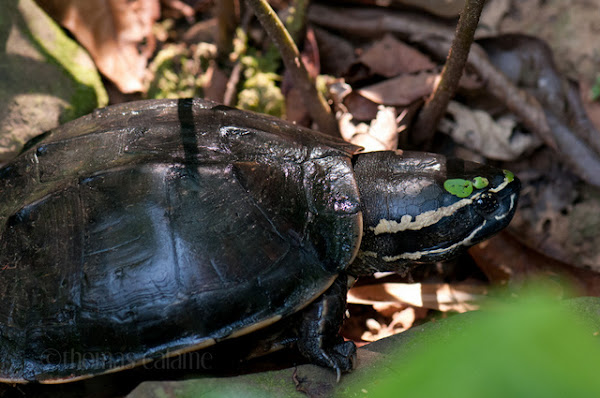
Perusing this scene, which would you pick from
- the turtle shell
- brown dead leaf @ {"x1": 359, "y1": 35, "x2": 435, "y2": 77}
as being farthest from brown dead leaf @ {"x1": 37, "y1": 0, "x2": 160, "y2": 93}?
brown dead leaf @ {"x1": 359, "y1": 35, "x2": 435, "y2": 77}

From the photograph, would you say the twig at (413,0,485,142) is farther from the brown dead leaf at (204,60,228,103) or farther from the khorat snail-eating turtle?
the brown dead leaf at (204,60,228,103)

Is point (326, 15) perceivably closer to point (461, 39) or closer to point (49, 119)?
point (461, 39)

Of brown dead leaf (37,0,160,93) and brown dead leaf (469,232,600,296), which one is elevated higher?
brown dead leaf (37,0,160,93)

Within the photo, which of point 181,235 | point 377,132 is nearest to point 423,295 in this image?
point 377,132

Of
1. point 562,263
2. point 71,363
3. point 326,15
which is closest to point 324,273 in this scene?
point 71,363

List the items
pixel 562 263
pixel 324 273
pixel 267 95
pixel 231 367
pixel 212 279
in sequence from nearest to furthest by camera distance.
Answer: pixel 212 279 < pixel 324 273 < pixel 231 367 < pixel 562 263 < pixel 267 95

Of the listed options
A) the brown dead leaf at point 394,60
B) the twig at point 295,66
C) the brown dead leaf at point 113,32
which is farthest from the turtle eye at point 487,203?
the brown dead leaf at point 113,32

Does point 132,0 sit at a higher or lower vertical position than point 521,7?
lower
